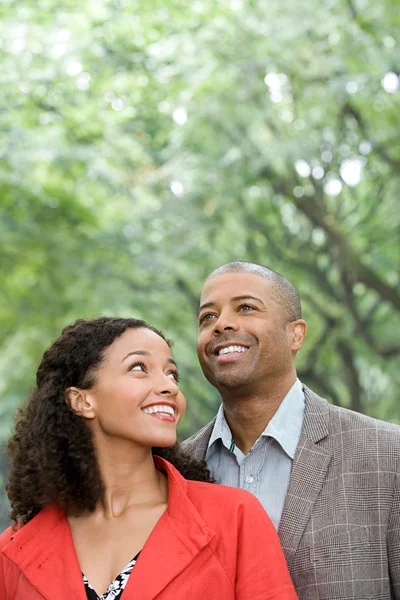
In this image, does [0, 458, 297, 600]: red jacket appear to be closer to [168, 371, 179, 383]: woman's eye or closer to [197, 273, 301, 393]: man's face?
[168, 371, 179, 383]: woman's eye

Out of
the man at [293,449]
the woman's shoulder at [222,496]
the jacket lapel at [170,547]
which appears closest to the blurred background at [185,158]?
the man at [293,449]

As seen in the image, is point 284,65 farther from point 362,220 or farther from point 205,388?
point 205,388

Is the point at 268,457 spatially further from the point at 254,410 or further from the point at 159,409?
the point at 159,409

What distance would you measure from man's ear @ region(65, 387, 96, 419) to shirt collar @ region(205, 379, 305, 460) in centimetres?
72

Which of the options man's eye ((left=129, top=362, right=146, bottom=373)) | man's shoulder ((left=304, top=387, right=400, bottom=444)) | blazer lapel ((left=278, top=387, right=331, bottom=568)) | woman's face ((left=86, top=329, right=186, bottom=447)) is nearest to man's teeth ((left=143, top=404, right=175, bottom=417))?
woman's face ((left=86, top=329, right=186, bottom=447))

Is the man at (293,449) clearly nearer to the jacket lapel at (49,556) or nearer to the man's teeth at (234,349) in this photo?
the man's teeth at (234,349)

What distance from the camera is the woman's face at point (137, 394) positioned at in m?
2.80

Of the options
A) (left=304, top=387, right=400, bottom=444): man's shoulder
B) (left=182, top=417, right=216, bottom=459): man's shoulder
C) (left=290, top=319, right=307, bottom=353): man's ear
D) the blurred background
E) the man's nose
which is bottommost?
the blurred background

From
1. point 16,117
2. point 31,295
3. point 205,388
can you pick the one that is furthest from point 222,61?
point 205,388

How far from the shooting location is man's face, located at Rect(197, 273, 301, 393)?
3.30 metres

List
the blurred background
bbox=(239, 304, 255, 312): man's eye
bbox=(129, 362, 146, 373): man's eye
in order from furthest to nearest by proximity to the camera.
→ the blurred background < bbox=(239, 304, 255, 312): man's eye < bbox=(129, 362, 146, 373): man's eye

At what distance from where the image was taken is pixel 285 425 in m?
3.32

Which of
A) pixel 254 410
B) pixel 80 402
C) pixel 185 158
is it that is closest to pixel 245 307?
pixel 254 410

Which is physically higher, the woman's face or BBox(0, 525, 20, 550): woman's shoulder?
the woman's face
